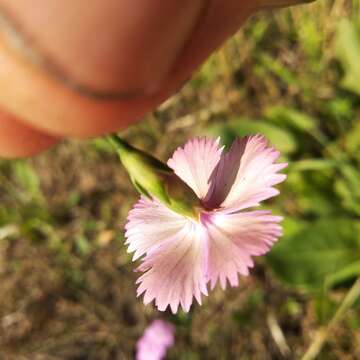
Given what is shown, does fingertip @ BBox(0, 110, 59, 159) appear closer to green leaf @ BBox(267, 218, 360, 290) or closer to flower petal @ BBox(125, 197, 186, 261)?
flower petal @ BBox(125, 197, 186, 261)

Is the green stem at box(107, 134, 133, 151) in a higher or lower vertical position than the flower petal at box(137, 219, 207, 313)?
higher

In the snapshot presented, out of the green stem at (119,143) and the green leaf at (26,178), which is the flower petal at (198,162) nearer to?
the green stem at (119,143)

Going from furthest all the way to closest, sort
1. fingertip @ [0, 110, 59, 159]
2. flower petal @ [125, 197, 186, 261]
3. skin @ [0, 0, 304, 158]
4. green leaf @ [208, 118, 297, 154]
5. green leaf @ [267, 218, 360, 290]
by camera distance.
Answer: green leaf @ [208, 118, 297, 154], green leaf @ [267, 218, 360, 290], flower petal @ [125, 197, 186, 261], fingertip @ [0, 110, 59, 159], skin @ [0, 0, 304, 158]

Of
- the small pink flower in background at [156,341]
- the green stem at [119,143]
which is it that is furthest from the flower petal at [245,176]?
the small pink flower in background at [156,341]

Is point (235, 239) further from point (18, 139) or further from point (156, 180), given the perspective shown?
point (18, 139)

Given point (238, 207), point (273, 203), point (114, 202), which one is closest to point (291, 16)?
point (273, 203)

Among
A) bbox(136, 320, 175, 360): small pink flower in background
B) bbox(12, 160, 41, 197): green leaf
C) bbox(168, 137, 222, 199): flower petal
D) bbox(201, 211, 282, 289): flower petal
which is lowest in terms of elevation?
bbox(136, 320, 175, 360): small pink flower in background

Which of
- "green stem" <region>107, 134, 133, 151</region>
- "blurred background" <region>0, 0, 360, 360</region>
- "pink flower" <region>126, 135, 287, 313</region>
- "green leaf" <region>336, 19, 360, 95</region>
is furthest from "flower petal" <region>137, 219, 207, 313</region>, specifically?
"green leaf" <region>336, 19, 360, 95</region>
